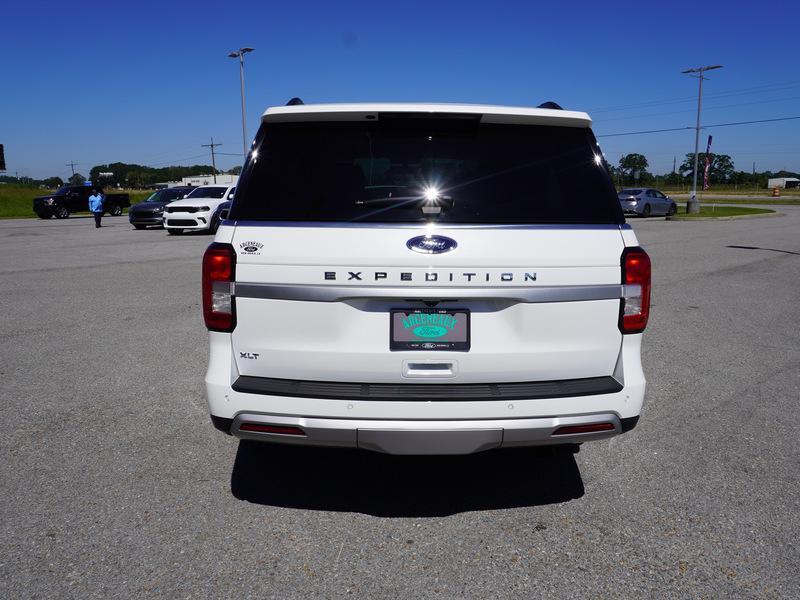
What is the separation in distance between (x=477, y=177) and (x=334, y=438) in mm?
1374

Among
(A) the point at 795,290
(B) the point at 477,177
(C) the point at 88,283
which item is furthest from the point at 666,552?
(C) the point at 88,283

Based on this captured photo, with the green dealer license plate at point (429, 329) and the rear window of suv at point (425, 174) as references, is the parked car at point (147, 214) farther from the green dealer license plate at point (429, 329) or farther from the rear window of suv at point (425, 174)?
the green dealer license plate at point (429, 329)

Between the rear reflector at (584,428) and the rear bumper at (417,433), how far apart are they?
0.01m

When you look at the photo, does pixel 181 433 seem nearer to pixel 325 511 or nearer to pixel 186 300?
pixel 325 511

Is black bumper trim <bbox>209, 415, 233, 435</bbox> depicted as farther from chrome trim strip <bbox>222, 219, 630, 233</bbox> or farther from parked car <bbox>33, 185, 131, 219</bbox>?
parked car <bbox>33, 185, 131, 219</bbox>

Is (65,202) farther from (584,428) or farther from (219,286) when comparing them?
(584,428)

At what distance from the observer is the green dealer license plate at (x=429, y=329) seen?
296cm

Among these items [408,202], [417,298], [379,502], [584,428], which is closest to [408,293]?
[417,298]

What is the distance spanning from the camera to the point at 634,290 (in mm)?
3061

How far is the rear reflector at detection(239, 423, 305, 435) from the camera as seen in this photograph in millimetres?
2951

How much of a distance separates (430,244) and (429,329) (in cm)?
38

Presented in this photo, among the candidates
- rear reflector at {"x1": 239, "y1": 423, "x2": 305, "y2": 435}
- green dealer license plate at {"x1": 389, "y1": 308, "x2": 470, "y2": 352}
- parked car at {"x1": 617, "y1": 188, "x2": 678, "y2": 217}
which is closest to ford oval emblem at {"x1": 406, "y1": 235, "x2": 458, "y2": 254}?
green dealer license plate at {"x1": 389, "y1": 308, "x2": 470, "y2": 352}

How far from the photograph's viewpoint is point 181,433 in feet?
14.6

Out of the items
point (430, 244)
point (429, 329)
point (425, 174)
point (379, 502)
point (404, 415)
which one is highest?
point (425, 174)
